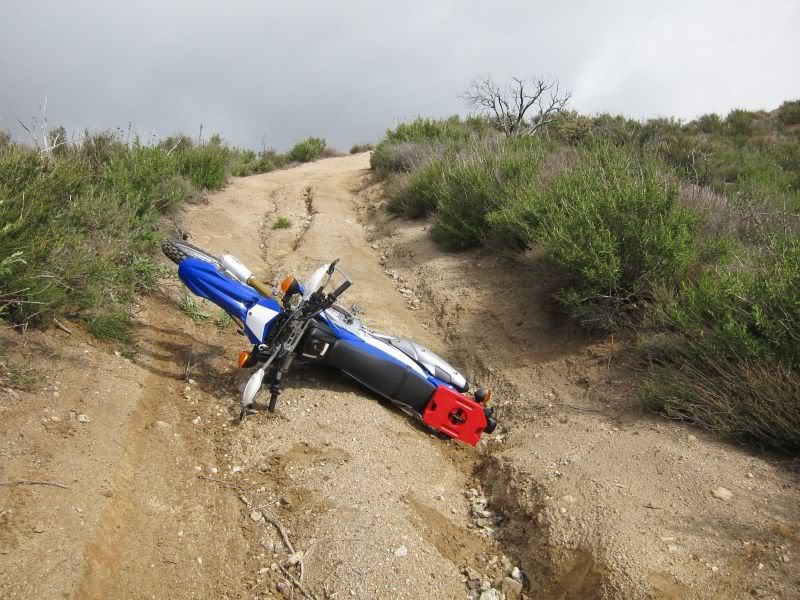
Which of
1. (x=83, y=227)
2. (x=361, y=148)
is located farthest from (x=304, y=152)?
(x=83, y=227)

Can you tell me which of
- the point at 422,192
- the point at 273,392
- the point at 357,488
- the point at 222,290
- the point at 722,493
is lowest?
the point at 357,488

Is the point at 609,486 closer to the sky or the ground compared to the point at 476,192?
closer to the ground

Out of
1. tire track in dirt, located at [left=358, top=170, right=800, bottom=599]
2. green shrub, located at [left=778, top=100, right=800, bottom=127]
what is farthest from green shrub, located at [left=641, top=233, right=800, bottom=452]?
green shrub, located at [left=778, top=100, right=800, bottom=127]

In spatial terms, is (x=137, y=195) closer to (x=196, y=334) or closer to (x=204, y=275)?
(x=196, y=334)

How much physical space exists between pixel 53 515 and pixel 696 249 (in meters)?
5.86

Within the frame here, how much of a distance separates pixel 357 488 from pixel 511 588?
44.4 inches

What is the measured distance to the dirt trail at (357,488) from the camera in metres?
3.09

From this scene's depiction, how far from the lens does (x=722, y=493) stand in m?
3.62

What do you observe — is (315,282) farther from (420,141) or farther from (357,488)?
(420,141)

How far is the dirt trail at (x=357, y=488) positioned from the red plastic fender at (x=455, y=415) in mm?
150

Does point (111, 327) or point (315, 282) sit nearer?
point (315, 282)

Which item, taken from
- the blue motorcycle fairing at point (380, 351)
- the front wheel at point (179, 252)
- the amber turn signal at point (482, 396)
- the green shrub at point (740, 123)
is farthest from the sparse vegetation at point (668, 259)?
the green shrub at point (740, 123)

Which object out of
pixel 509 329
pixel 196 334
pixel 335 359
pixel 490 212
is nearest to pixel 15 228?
pixel 196 334

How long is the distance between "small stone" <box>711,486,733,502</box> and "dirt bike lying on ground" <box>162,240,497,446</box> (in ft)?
5.55
